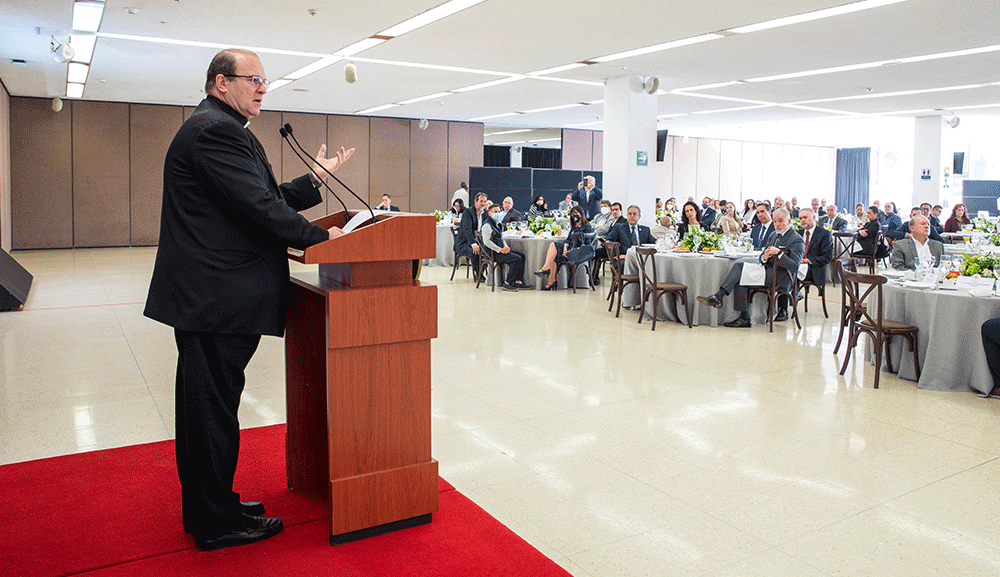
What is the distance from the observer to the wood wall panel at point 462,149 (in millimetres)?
20344

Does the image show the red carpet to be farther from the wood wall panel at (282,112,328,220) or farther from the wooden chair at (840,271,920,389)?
the wood wall panel at (282,112,328,220)

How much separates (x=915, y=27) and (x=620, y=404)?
246 inches

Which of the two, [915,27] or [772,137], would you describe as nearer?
[915,27]

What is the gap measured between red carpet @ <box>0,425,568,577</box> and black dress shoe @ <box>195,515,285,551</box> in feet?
0.08

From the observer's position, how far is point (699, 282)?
304 inches

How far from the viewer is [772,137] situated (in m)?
23.6

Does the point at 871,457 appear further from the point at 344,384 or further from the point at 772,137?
the point at 772,137

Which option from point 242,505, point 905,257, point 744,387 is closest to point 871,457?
point 744,387

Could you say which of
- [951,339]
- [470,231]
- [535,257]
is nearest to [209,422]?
[951,339]

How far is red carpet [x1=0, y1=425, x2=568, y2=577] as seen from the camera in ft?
8.12

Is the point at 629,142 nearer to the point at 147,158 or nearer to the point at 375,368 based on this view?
the point at 375,368

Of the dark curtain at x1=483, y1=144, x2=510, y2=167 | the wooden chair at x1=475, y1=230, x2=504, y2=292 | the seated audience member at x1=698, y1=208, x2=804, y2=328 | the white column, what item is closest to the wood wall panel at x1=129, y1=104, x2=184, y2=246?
the dark curtain at x1=483, y1=144, x2=510, y2=167

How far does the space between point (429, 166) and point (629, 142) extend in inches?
365

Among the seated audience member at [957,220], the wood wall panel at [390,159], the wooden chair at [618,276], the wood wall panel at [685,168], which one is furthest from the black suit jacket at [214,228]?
the wood wall panel at [685,168]
